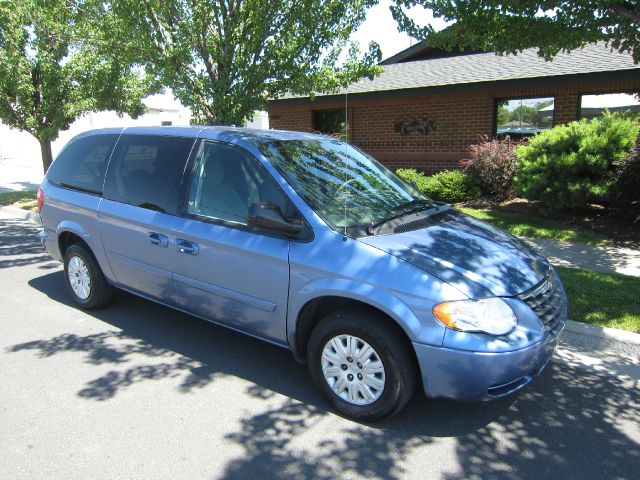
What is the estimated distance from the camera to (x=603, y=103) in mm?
11289

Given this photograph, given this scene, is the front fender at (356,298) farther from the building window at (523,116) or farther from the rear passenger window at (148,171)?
the building window at (523,116)

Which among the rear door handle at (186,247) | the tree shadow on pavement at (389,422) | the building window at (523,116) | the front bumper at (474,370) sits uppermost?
the building window at (523,116)

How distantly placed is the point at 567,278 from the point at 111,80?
1006 centimetres

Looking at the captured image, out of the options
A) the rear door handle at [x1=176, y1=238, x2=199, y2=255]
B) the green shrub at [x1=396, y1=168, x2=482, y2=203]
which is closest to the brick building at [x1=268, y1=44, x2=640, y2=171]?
the green shrub at [x1=396, y1=168, x2=482, y2=203]

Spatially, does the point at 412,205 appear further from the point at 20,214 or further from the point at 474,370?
the point at 20,214

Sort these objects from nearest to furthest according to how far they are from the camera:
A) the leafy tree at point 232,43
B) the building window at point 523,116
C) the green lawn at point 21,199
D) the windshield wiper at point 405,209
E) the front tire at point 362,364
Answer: the front tire at point 362,364 < the windshield wiper at point 405,209 < the leafy tree at point 232,43 < the building window at point 523,116 < the green lawn at point 21,199

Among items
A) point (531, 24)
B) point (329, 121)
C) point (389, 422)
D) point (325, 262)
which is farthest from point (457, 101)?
point (389, 422)

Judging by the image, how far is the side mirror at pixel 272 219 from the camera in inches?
136

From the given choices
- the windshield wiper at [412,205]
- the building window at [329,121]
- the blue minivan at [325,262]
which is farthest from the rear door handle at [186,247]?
the building window at [329,121]

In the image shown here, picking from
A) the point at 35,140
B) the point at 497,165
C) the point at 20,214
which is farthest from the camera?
the point at 35,140

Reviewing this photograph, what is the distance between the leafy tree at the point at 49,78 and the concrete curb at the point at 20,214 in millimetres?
1753

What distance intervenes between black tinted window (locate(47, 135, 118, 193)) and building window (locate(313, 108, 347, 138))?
32.8ft

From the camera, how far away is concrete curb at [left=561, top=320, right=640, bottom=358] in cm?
432

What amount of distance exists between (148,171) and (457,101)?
32.2ft
